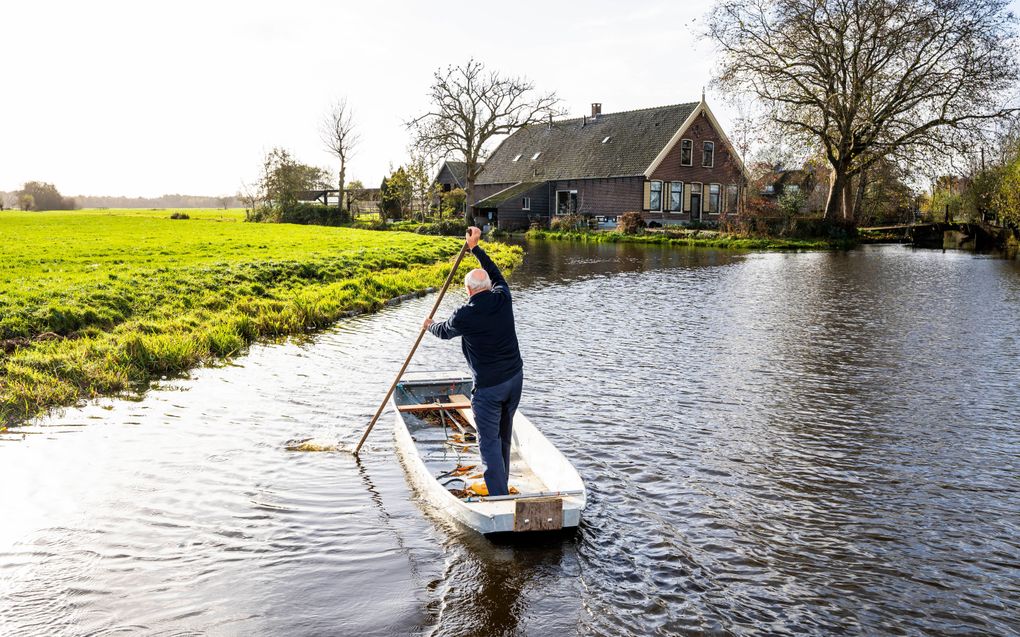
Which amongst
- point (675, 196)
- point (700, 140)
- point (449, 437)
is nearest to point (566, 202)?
point (675, 196)

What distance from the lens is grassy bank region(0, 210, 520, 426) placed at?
11.0 m

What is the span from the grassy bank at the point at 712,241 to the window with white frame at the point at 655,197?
3751 millimetres

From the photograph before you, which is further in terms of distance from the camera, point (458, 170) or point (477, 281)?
point (458, 170)

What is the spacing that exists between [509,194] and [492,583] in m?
51.2

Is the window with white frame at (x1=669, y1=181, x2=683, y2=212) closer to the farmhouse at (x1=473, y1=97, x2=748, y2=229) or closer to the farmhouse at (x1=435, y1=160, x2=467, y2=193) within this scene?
the farmhouse at (x1=473, y1=97, x2=748, y2=229)

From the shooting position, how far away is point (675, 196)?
49.7 m

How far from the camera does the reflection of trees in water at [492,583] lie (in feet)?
17.2

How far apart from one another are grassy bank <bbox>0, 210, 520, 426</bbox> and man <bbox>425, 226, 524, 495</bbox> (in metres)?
6.41

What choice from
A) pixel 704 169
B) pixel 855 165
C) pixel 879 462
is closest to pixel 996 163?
pixel 855 165

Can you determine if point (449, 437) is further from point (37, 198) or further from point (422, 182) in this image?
point (37, 198)

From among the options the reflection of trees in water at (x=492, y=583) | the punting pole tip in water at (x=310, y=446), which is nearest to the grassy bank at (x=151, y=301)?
the punting pole tip in water at (x=310, y=446)

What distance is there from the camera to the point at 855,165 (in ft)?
157

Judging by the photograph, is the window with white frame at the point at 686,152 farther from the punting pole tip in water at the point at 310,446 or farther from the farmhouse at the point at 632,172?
the punting pole tip in water at the point at 310,446

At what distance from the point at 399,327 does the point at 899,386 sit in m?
9.81
